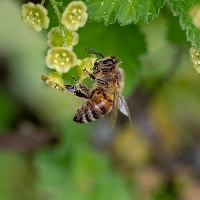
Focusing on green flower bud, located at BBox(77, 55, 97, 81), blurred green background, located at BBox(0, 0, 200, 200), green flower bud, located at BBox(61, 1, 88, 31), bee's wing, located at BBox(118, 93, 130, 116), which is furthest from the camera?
blurred green background, located at BBox(0, 0, 200, 200)

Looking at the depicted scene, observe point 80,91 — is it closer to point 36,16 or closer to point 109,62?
point 109,62

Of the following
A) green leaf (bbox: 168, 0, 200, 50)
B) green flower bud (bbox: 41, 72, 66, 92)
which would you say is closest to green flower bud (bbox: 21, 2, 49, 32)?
green flower bud (bbox: 41, 72, 66, 92)

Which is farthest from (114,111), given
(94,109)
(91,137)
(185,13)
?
(91,137)

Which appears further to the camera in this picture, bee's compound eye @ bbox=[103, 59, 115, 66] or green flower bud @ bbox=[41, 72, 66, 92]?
bee's compound eye @ bbox=[103, 59, 115, 66]

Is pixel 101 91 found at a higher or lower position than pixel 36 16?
lower

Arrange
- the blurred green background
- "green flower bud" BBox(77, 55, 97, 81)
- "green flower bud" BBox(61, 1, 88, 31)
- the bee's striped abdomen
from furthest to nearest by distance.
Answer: the blurred green background
the bee's striped abdomen
"green flower bud" BBox(77, 55, 97, 81)
"green flower bud" BBox(61, 1, 88, 31)

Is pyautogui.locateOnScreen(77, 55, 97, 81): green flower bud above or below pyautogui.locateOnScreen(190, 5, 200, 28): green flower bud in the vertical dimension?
below

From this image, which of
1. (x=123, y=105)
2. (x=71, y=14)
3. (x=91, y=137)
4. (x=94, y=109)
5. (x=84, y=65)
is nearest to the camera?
(x=71, y=14)

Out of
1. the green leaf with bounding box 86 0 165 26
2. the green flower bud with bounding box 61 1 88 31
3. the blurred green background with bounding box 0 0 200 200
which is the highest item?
the green leaf with bounding box 86 0 165 26

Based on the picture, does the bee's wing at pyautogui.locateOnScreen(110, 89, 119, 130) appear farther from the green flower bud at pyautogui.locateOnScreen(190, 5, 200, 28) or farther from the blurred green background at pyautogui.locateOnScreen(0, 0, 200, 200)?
the blurred green background at pyautogui.locateOnScreen(0, 0, 200, 200)
